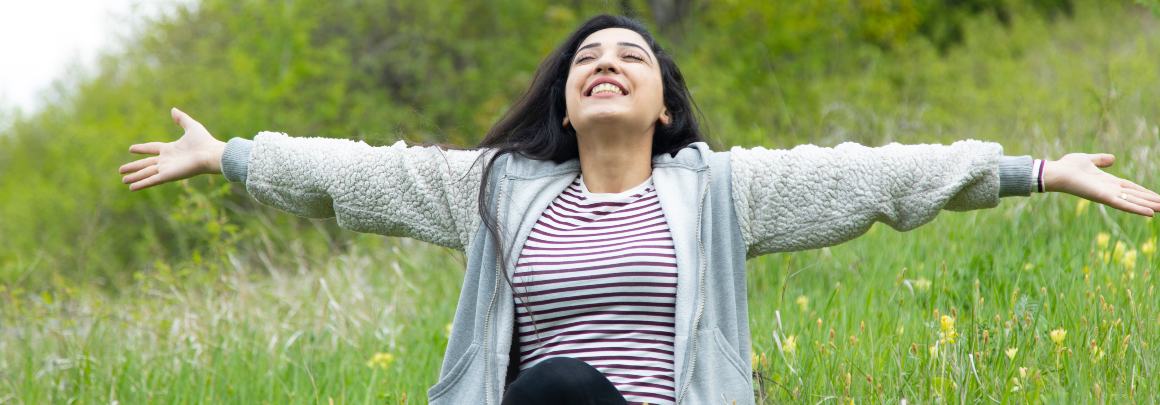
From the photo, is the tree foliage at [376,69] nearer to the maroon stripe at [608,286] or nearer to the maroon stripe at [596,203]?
the maroon stripe at [596,203]

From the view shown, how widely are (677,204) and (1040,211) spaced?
236cm

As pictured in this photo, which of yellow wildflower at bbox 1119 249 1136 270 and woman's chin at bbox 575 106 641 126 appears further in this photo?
yellow wildflower at bbox 1119 249 1136 270

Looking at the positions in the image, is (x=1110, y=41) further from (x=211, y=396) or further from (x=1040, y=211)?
(x=211, y=396)

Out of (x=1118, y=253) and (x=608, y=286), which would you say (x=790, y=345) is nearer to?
(x=608, y=286)

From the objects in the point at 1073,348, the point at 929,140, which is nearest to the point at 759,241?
the point at 1073,348

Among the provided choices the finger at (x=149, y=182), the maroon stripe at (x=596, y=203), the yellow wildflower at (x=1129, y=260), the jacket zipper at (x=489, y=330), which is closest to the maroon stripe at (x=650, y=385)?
the jacket zipper at (x=489, y=330)

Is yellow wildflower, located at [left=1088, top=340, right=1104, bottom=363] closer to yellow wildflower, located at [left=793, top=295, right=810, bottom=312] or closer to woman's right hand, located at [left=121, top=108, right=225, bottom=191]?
yellow wildflower, located at [left=793, top=295, right=810, bottom=312]

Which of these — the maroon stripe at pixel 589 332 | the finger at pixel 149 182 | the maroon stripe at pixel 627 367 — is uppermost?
the finger at pixel 149 182

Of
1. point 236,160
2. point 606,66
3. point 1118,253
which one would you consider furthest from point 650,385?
point 1118,253

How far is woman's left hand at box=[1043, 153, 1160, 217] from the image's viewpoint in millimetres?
2693

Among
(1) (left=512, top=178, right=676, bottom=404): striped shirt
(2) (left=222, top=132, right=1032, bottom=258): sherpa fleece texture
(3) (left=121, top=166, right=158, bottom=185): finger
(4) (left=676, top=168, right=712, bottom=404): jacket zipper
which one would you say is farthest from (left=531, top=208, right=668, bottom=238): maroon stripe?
(3) (left=121, top=166, right=158, bottom=185): finger

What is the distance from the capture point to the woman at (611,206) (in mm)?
2836

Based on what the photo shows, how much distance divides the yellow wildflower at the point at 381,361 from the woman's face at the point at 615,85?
137cm

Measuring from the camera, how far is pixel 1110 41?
11.9m
